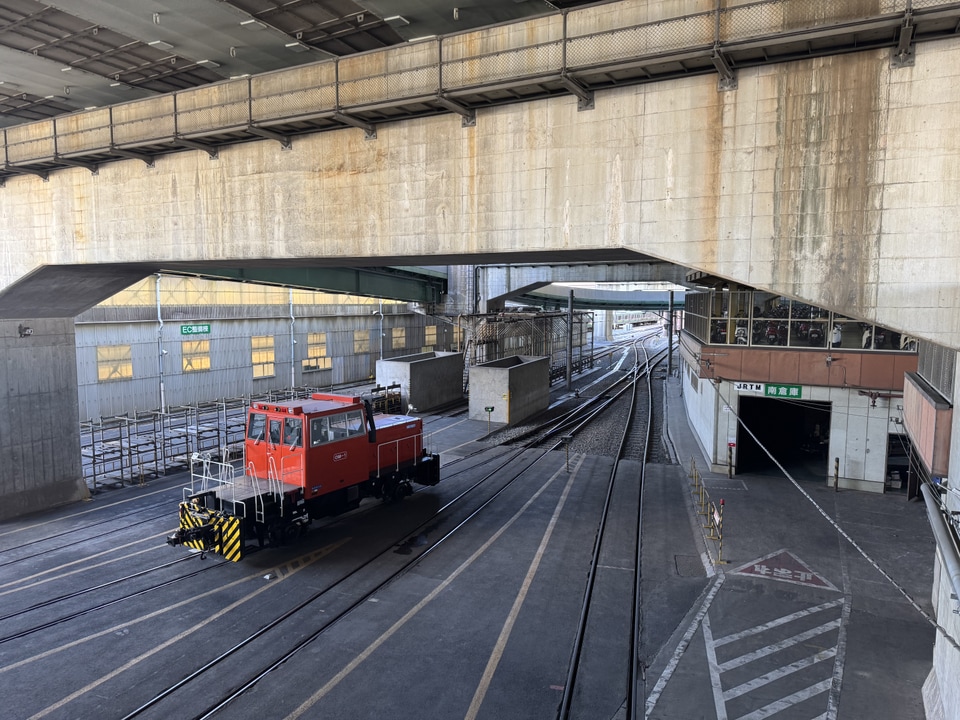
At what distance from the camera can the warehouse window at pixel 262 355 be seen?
119 feet

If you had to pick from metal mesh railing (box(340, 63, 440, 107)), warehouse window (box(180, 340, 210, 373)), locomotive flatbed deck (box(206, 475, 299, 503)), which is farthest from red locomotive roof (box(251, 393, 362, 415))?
warehouse window (box(180, 340, 210, 373))

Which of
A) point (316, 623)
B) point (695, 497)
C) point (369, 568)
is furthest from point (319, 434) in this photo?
point (695, 497)

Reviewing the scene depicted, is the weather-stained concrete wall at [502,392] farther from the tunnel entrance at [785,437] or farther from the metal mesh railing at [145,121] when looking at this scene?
the metal mesh railing at [145,121]

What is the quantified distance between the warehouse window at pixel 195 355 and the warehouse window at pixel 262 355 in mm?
3246

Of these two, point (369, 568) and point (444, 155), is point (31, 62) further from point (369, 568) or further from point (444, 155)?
point (369, 568)


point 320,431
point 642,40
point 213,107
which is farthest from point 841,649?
point 213,107

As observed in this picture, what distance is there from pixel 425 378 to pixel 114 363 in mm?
15470

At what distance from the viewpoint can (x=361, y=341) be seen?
146 feet

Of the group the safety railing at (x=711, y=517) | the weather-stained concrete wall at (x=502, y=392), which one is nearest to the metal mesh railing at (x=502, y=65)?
the safety railing at (x=711, y=517)

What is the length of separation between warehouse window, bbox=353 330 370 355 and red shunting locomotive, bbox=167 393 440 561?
28.0 metres

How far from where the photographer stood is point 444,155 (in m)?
10.6

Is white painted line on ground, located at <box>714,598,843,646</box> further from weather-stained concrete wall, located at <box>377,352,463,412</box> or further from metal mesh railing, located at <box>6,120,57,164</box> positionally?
weather-stained concrete wall, located at <box>377,352,463,412</box>

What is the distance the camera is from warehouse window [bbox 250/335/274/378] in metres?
36.2

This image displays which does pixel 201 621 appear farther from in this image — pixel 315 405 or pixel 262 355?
pixel 262 355
